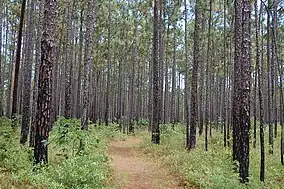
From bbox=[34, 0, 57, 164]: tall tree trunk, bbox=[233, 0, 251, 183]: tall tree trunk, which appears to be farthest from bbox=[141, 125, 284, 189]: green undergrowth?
bbox=[34, 0, 57, 164]: tall tree trunk

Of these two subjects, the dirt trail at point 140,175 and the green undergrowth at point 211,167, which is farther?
the dirt trail at point 140,175

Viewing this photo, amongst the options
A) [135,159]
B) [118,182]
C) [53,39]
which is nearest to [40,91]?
[53,39]

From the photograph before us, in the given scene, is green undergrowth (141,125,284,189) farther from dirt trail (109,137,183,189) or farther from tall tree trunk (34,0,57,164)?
tall tree trunk (34,0,57,164)

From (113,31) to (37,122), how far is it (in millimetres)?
24023

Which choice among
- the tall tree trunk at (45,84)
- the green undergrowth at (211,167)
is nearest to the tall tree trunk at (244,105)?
the green undergrowth at (211,167)

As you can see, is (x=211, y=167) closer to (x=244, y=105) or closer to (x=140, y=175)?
(x=140, y=175)

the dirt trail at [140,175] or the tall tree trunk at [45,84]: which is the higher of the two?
the tall tree trunk at [45,84]

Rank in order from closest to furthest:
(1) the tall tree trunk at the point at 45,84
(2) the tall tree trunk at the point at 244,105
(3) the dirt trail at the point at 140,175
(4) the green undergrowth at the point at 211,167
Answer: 1. (1) the tall tree trunk at the point at 45,84
2. (4) the green undergrowth at the point at 211,167
3. (2) the tall tree trunk at the point at 244,105
4. (3) the dirt trail at the point at 140,175

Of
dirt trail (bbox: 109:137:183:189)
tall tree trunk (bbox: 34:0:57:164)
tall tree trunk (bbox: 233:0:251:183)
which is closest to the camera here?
tall tree trunk (bbox: 34:0:57:164)

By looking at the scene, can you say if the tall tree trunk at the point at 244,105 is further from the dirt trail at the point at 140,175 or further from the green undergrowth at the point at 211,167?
the dirt trail at the point at 140,175

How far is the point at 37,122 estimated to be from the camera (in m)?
7.98

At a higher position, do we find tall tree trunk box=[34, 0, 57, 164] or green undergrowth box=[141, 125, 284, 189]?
tall tree trunk box=[34, 0, 57, 164]

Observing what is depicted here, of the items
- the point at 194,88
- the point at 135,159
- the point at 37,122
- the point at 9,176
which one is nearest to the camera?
the point at 9,176

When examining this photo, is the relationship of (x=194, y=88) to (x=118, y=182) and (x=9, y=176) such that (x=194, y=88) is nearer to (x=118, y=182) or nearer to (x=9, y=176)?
(x=118, y=182)
